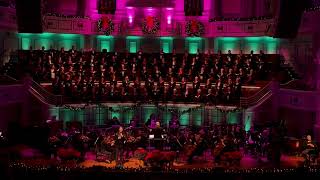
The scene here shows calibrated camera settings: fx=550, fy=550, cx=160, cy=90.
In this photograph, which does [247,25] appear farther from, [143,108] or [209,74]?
[143,108]

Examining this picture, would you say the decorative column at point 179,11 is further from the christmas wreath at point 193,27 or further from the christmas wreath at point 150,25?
the christmas wreath at point 150,25

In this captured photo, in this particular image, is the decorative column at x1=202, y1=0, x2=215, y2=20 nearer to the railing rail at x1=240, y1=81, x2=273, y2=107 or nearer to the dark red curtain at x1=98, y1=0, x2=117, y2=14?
the dark red curtain at x1=98, y1=0, x2=117, y2=14

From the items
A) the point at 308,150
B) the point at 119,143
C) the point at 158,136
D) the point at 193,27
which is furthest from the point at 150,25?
the point at 308,150

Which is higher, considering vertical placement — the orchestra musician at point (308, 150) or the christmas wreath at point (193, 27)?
the christmas wreath at point (193, 27)

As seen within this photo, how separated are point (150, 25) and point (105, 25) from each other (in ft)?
6.86

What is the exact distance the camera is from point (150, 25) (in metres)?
25.7

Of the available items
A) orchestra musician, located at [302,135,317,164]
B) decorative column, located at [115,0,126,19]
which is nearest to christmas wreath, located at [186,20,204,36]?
decorative column, located at [115,0,126,19]

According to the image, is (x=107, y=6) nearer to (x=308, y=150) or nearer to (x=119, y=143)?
(x=119, y=143)

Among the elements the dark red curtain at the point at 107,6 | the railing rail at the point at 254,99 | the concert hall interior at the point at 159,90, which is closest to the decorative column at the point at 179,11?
the concert hall interior at the point at 159,90

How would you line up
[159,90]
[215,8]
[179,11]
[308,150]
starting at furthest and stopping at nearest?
[215,8], [179,11], [159,90], [308,150]

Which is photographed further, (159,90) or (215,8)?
(215,8)

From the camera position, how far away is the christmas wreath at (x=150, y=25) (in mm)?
25625

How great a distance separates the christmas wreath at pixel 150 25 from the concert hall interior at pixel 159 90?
0.15 feet

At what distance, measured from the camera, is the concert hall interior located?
46.4 feet
